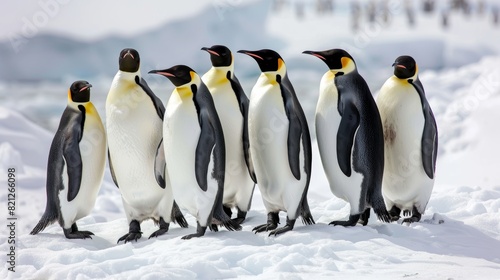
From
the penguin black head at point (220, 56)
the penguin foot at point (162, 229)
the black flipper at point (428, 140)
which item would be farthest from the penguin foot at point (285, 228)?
the penguin black head at point (220, 56)

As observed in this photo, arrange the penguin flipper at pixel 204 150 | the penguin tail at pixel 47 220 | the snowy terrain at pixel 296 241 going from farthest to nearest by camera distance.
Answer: the penguin tail at pixel 47 220 → the penguin flipper at pixel 204 150 → the snowy terrain at pixel 296 241

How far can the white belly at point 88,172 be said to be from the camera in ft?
13.6

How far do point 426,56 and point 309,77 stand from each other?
2.82 m

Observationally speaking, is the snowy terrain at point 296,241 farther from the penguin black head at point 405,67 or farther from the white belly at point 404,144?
the penguin black head at point 405,67

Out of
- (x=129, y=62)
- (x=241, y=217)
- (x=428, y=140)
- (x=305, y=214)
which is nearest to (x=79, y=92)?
(x=129, y=62)

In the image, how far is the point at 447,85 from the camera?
35.8 feet

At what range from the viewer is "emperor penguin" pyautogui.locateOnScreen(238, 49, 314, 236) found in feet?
13.0

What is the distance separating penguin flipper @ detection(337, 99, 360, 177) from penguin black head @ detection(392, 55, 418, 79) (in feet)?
1.74

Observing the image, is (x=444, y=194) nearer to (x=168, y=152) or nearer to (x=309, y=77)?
(x=168, y=152)

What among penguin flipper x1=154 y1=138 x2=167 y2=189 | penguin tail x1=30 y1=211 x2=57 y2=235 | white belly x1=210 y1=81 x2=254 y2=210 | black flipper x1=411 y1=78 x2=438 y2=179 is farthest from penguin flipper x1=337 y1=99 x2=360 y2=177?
penguin tail x1=30 y1=211 x2=57 y2=235

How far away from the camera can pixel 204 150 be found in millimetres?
3865

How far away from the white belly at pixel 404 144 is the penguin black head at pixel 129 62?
1524 mm

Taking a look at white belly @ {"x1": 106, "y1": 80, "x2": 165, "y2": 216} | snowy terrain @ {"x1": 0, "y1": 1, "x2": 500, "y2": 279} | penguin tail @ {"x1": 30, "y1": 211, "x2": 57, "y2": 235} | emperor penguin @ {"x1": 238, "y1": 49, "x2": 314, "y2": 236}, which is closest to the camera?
snowy terrain @ {"x1": 0, "y1": 1, "x2": 500, "y2": 279}

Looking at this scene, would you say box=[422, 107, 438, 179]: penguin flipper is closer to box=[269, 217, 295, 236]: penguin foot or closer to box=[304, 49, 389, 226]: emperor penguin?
box=[304, 49, 389, 226]: emperor penguin
